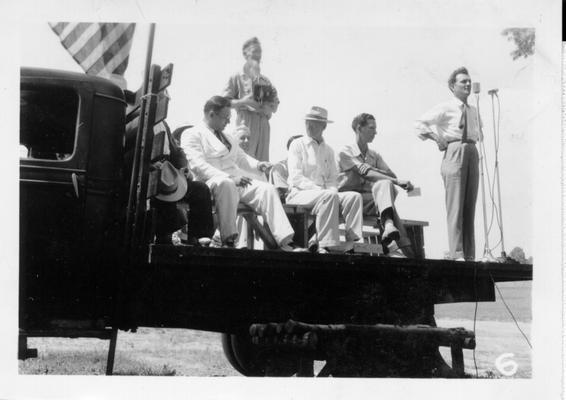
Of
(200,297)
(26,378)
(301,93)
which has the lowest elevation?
(26,378)

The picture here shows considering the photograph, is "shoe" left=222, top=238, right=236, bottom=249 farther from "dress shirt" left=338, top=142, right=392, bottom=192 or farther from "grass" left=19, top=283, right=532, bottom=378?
"dress shirt" left=338, top=142, right=392, bottom=192

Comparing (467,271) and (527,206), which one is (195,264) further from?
(527,206)

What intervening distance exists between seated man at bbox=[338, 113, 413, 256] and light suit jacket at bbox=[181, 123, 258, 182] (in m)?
0.67

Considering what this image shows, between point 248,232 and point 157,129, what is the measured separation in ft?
2.63

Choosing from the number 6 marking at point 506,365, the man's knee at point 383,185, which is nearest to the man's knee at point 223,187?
the man's knee at point 383,185

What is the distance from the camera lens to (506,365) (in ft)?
13.5

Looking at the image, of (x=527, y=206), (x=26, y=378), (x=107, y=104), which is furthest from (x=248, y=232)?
(x=527, y=206)

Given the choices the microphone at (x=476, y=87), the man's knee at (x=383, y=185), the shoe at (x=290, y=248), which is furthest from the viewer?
the microphone at (x=476, y=87)

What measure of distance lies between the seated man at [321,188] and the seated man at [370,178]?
0.32 feet

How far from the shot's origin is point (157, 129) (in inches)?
146

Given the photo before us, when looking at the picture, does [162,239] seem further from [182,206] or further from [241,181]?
[241,181]

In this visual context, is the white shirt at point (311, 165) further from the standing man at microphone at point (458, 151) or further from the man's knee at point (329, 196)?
the standing man at microphone at point (458, 151)

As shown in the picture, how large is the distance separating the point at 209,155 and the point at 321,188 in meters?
0.72

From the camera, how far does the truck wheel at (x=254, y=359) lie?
3.82 metres
